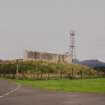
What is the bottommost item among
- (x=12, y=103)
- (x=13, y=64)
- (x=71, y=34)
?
(x=12, y=103)

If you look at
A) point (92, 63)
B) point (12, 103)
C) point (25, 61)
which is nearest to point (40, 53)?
point (25, 61)

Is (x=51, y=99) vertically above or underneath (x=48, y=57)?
underneath

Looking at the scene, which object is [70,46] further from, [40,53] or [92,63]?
[92,63]

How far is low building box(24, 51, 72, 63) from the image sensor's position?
122 metres

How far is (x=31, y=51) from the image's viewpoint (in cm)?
12069

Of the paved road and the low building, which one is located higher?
the low building

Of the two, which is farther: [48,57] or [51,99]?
[48,57]

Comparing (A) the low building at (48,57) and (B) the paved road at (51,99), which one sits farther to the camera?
(A) the low building at (48,57)

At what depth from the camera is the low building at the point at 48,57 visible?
400 feet

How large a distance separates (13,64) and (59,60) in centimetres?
2303

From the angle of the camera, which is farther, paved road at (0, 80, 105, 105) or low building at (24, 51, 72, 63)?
low building at (24, 51, 72, 63)

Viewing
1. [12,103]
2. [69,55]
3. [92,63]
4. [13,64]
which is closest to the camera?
[12,103]

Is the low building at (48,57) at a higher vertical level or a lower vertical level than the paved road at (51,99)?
higher

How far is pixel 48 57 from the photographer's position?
128 m
